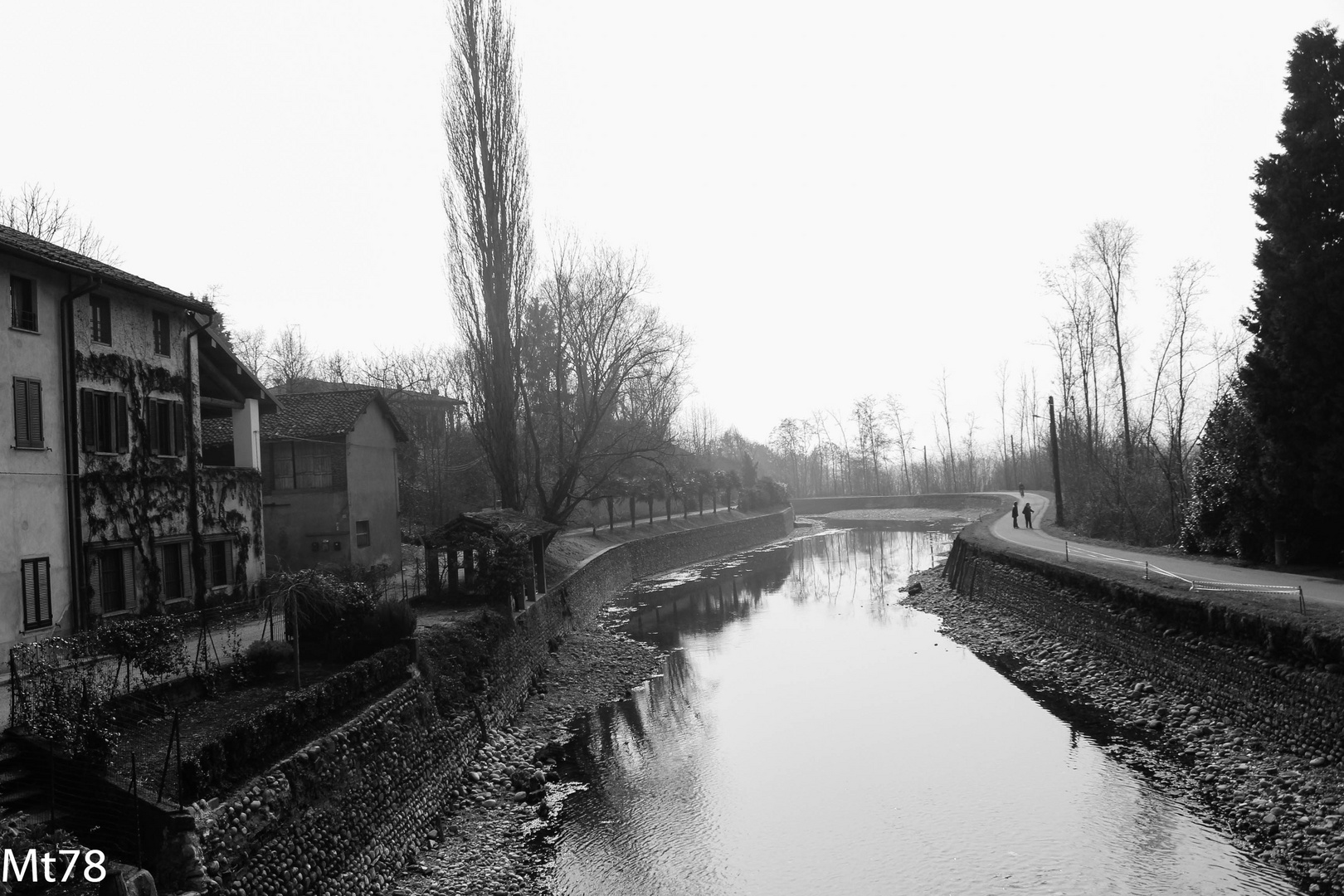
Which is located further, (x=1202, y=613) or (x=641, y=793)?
(x=1202, y=613)

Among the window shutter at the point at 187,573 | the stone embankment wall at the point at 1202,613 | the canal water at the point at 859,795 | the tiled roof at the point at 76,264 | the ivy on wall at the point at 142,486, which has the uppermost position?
the tiled roof at the point at 76,264

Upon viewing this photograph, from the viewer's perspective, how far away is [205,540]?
21125 millimetres

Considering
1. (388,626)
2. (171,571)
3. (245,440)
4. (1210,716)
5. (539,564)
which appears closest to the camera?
(1210,716)

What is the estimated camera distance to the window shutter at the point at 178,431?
807 inches

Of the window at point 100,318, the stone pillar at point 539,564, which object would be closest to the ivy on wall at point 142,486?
the window at point 100,318

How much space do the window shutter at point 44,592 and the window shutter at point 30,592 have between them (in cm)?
6

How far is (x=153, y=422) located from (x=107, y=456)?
174cm

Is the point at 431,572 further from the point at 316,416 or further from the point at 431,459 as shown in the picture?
the point at 431,459

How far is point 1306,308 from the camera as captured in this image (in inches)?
764

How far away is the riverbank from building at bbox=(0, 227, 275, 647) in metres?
19.8

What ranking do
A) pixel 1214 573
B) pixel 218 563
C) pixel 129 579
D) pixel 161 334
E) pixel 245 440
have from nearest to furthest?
pixel 129 579
pixel 161 334
pixel 1214 573
pixel 218 563
pixel 245 440

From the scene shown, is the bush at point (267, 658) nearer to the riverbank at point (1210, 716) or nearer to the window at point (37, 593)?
the window at point (37, 593)

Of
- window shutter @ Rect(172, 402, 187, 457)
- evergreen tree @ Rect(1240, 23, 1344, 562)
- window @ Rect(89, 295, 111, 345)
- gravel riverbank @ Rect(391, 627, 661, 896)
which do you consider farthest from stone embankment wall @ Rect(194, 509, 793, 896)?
evergreen tree @ Rect(1240, 23, 1344, 562)

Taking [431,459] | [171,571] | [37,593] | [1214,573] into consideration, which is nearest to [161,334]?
[171,571]
